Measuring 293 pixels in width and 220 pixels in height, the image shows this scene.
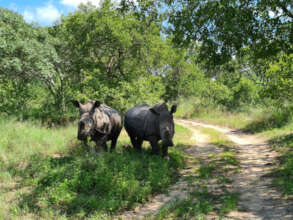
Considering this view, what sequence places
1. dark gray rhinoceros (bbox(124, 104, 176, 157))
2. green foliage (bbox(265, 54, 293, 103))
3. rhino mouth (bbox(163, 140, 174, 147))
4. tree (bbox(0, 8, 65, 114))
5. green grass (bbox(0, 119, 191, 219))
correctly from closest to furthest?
green grass (bbox(0, 119, 191, 219)) < rhino mouth (bbox(163, 140, 174, 147)) < dark gray rhinoceros (bbox(124, 104, 176, 157)) < tree (bbox(0, 8, 65, 114)) < green foliage (bbox(265, 54, 293, 103))

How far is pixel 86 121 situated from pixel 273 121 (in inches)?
549

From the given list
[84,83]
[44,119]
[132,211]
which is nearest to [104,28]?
[84,83]

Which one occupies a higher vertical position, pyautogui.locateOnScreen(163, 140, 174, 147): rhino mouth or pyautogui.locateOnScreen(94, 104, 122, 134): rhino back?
pyautogui.locateOnScreen(94, 104, 122, 134): rhino back

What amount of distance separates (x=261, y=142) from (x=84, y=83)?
35.4 ft

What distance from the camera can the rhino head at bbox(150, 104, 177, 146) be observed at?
8.37 metres

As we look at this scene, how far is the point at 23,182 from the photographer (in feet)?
23.9

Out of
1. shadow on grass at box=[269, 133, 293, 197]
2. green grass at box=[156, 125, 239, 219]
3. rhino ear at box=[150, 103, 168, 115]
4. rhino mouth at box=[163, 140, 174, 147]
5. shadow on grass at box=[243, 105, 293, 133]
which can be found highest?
rhino ear at box=[150, 103, 168, 115]

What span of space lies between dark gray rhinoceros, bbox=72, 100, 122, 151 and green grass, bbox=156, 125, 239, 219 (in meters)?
3.20

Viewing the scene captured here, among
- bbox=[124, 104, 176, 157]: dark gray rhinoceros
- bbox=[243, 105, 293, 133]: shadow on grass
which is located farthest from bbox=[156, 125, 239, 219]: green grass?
bbox=[243, 105, 293, 133]: shadow on grass

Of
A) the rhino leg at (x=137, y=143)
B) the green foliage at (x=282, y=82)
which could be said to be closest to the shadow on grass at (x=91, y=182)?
the rhino leg at (x=137, y=143)

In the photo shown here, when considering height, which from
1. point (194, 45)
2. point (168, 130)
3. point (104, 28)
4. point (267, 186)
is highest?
point (104, 28)

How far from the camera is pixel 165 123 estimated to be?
858cm

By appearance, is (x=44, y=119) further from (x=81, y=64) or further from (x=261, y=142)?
(x=261, y=142)

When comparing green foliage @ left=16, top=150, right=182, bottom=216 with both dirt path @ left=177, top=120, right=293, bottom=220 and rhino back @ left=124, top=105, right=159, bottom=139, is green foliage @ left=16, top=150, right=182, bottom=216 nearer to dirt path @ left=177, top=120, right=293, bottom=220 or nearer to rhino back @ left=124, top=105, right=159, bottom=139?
rhino back @ left=124, top=105, right=159, bottom=139
